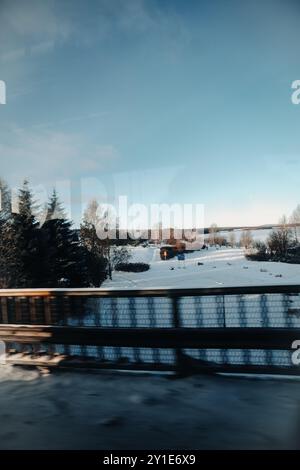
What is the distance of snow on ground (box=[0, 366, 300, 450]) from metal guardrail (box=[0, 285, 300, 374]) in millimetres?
186

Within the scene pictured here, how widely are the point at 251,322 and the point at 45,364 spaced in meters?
2.07

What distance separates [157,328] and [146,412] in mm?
857

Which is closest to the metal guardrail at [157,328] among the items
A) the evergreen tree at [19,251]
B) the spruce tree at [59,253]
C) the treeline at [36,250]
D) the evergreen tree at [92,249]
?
the evergreen tree at [92,249]

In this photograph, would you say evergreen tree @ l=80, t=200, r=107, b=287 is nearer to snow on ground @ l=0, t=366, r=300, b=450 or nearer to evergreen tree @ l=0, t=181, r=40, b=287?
evergreen tree @ l=0, t=181, r=40, b=287

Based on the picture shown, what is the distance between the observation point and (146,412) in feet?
7.71

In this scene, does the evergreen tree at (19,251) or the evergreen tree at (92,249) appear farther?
the evergreen tree at (19,251)

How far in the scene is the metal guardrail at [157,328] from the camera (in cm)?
287

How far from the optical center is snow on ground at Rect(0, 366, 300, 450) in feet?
6.47

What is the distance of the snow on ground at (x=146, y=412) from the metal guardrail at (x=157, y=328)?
19 cm

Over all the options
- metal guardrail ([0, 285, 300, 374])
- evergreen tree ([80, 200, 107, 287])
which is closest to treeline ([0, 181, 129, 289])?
evergreen tree ([80, 200, 107, 287])

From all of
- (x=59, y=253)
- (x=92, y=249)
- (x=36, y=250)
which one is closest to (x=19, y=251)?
(x=36, y=250)

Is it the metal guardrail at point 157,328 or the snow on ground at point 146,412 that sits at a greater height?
the metal guardrail at point 157,328

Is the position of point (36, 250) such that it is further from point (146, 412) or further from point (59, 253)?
point (146, 412)

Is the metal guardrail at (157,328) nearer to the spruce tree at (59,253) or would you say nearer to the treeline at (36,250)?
the spruce tree at (59,253)
